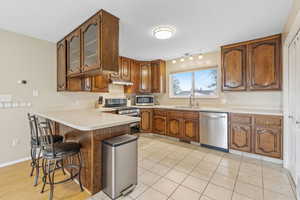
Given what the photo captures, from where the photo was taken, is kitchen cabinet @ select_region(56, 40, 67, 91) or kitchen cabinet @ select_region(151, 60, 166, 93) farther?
kitchen cabinet @ select_region(151, 60, 166, 93)

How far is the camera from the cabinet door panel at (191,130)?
3477 millimetres

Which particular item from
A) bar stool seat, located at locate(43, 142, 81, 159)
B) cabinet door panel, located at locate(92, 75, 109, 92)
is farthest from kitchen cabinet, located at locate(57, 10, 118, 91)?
bar stool seat, located at locate(43, 142, 81, 159)

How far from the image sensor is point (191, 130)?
3561mm

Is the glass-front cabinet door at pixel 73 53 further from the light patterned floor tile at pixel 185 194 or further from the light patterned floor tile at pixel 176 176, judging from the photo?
the light patterned floor tile at pixel 185 194

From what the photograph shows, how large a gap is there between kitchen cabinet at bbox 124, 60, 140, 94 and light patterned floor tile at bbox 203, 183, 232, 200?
340cm

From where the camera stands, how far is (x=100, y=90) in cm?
359

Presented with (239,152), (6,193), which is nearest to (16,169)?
(6,193)

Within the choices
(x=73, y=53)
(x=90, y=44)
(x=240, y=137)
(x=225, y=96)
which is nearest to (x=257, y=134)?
(x=240, y=137)

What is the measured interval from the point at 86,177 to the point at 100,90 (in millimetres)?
2227

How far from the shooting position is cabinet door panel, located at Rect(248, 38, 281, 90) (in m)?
2.66

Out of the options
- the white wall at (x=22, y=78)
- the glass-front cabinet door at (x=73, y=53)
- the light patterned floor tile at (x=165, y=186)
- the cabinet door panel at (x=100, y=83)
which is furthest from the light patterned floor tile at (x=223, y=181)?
the white wall at (x=22, y=78)

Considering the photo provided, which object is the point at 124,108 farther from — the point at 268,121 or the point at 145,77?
the point at 268,121

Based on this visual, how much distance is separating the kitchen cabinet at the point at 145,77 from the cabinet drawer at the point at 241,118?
105 inches

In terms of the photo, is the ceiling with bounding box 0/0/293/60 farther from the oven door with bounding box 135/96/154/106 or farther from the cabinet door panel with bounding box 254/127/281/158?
the oven door with bounding box 135/96/154/106
